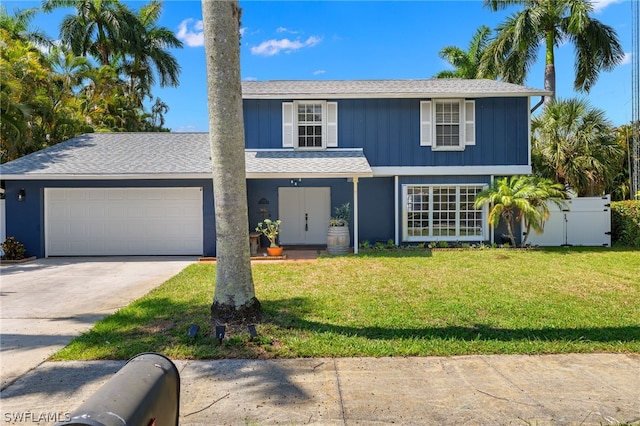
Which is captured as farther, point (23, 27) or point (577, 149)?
point (23, 27)

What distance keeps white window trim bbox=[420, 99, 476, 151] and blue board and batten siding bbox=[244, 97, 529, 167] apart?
0.47 ft

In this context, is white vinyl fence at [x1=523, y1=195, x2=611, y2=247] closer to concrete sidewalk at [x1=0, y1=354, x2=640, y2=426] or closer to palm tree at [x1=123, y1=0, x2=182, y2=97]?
concrete sidewalk at [x1=0, y1=354, x2=640, y2=426]

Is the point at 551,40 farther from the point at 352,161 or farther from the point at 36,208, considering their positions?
the point at 36,208

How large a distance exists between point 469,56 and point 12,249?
24848mm

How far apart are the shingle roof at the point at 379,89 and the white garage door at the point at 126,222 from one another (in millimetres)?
4220

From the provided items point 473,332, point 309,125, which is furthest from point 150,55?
point 473,332

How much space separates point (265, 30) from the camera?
10641mm

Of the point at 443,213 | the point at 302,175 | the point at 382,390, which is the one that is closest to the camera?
the point at 382,390

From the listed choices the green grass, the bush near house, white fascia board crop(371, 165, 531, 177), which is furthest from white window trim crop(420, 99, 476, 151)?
the bush near house

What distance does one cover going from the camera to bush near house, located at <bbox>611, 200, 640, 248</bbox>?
1359cm

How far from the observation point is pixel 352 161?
13.0 m

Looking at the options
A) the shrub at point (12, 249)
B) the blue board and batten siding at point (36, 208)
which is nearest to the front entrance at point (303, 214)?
the blue board and batten siding at point (36, 208)

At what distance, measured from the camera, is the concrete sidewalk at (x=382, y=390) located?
344 centimetres

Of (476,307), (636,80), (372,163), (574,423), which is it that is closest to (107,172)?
(372,163)
